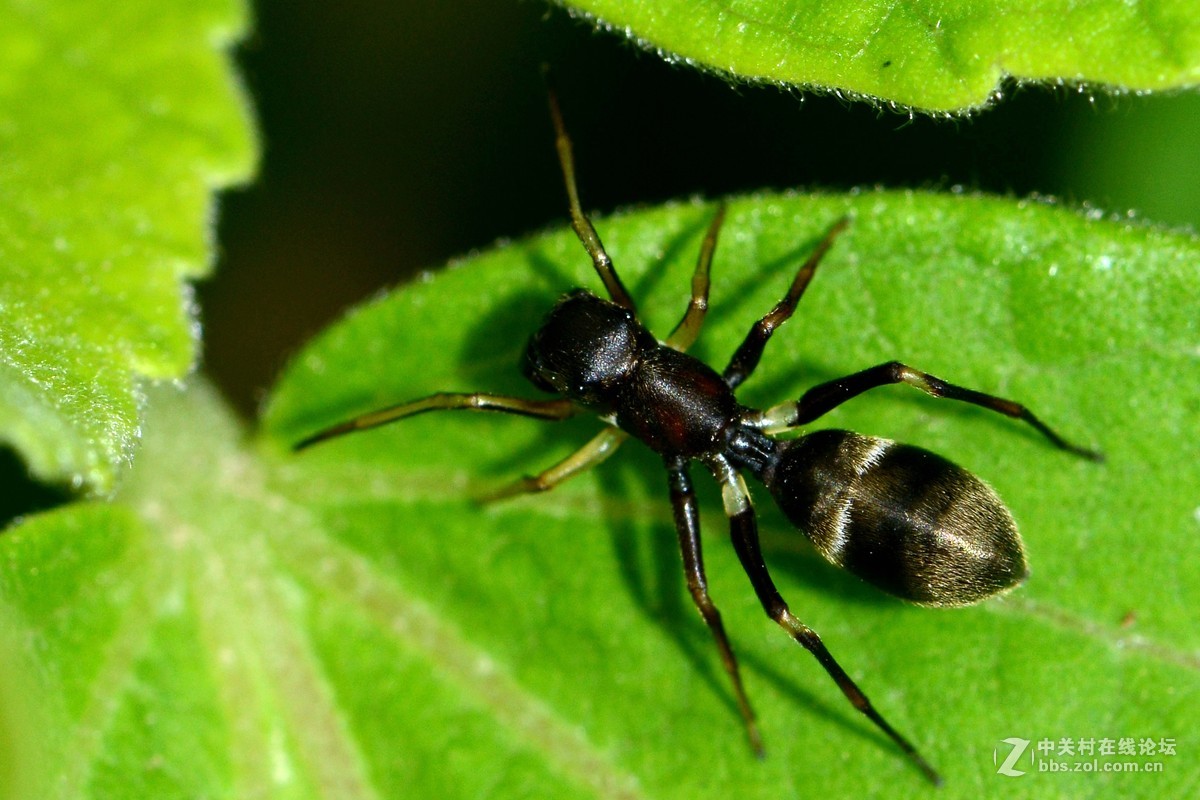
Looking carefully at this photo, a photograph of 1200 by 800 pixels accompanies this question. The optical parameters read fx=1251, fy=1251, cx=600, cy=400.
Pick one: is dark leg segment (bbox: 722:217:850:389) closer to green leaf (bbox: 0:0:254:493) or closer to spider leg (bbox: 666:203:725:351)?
spider leg (bbox: 666:203:725:351)

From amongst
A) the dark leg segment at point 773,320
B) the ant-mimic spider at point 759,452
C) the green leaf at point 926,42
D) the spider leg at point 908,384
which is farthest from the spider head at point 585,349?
the green leaf at point 926,42

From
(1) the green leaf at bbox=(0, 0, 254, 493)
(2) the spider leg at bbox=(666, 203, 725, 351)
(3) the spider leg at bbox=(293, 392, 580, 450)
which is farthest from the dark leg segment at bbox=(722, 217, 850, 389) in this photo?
(1) the green leaf at bbox=(0, 0, 254, 493)

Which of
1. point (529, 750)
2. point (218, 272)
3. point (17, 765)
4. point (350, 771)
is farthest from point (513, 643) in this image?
point (218, 272)

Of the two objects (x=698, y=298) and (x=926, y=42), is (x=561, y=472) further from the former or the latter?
(x=926, y=42)

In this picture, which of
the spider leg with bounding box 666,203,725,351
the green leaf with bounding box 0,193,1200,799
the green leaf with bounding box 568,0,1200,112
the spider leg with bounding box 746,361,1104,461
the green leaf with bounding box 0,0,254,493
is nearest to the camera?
the green leaf with bounding box 568,0,1200,112

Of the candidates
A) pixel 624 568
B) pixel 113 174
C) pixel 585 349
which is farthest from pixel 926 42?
pixel 113 174

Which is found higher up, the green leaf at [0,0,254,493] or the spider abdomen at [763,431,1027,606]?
the spider abdomen at [763,431,1027,606]

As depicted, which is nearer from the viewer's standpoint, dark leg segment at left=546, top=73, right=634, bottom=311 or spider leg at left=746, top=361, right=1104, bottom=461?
spider leg at left=746, top=361, right=1104, bottom=461
